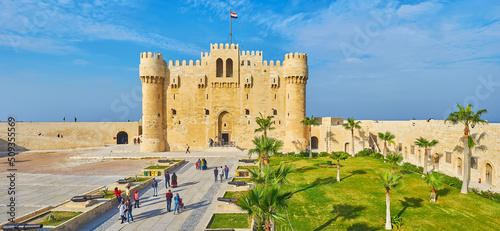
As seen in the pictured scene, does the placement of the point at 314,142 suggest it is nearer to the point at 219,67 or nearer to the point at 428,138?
the point at 428,138

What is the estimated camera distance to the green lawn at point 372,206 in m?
15.5

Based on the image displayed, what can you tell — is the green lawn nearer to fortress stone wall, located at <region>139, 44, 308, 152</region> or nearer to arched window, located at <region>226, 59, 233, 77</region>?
fortress stone wall, located at <region>139, 44, 308, 152</region>

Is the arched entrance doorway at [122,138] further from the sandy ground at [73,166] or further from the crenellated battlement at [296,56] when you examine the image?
the crenellated battlement at [296,56]

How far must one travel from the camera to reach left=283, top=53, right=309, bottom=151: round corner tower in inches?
1635

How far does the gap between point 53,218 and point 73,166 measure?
19.6 m

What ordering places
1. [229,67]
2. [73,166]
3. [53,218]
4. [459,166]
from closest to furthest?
[53,218] → [459,166] → [73,166] → [229,67]

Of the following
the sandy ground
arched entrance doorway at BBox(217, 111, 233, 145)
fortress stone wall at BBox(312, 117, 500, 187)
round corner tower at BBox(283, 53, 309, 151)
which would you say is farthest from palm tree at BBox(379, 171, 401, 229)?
arched entrance doorway at BBox(217, 111, 233, 145)

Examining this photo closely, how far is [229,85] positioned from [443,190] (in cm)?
3032

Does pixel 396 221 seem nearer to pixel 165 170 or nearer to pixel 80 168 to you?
pixel 165 170

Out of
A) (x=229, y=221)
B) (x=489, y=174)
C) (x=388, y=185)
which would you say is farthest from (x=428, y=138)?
(x=229, y=221)

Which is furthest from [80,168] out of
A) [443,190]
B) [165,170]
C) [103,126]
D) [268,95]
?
[443,190]

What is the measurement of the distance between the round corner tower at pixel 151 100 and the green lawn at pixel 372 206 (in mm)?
24636

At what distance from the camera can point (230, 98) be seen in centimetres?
4300

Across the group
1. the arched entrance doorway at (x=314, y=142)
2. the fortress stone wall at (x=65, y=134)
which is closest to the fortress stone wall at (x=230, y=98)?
the arched entrance doorway at (x=314, y=142)
